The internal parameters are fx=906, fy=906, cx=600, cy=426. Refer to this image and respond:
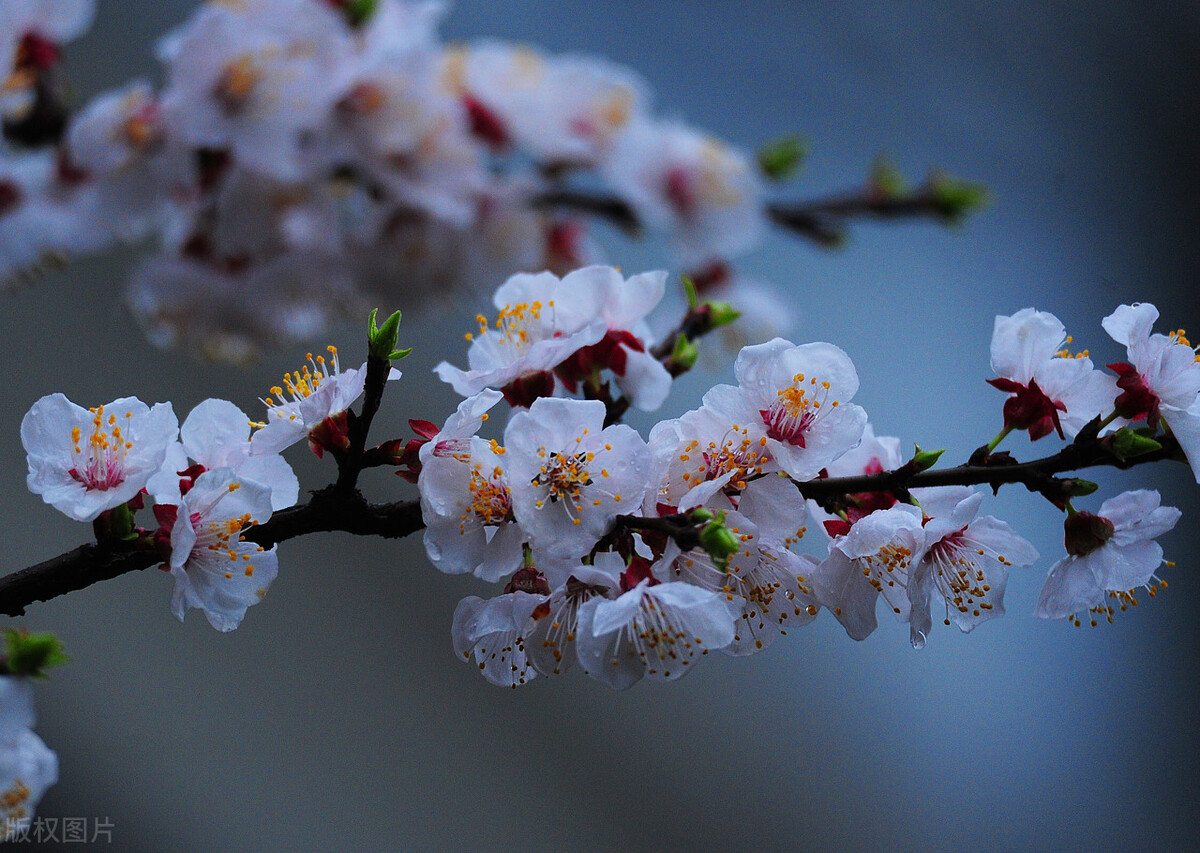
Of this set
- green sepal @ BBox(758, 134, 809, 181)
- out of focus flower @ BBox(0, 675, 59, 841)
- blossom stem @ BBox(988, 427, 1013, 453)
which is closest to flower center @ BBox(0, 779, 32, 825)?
out of focus flower @ BBox(0, 675, 59, 841)

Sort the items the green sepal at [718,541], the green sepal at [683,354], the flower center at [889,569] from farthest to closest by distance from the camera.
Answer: the green sepal at [683,354] < the flower center at [889,569] < the green sepal at [718,541]

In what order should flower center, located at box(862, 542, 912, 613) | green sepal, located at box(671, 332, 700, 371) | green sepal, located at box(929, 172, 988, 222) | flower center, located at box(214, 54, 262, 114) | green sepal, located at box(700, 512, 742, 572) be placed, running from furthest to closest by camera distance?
1. green sepal, located at box(929, 172, 988, 222)
2. flower center, located at box(214, 54, 262, 114)
3. green sepal, located at box(671, 332, 700, 371)
4. flower center, located at box(862, 542, 912, 613)
5. green sepal, located at box(700, 512, 742, 572)

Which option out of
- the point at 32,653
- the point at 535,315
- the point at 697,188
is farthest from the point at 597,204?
the point at 32,653

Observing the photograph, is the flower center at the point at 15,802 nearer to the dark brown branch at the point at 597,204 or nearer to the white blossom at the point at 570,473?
the white blossom at the point at 570,473

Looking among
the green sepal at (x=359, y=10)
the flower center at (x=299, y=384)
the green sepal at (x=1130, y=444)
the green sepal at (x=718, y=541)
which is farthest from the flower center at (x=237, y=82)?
the green sepal at (x=1130, y=444)

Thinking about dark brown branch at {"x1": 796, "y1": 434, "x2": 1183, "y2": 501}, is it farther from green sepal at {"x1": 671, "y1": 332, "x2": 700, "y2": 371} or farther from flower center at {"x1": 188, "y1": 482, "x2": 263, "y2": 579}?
flower center at {"x1": 188, "y1": 482, "x2": 263, "y2": 579}

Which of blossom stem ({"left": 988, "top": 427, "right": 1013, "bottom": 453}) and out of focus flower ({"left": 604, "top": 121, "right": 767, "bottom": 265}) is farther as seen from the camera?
out of focus flower ({"left": 604, "top": 121, "right": 767, "bottom": 265})

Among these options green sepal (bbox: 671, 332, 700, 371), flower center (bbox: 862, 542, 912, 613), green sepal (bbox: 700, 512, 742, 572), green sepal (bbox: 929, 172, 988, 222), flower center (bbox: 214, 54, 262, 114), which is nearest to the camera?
green sepal (bbox: 700, 512, 742, 572)
